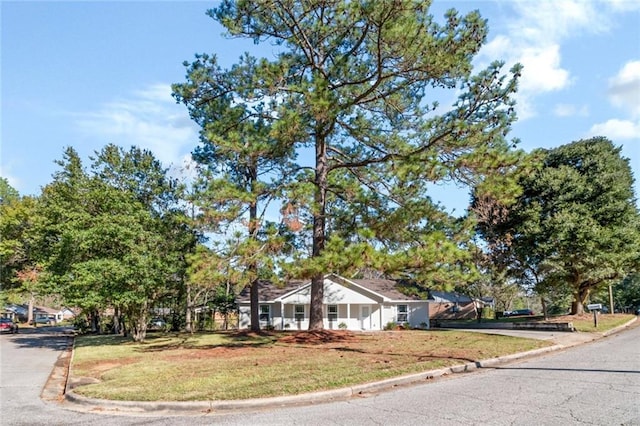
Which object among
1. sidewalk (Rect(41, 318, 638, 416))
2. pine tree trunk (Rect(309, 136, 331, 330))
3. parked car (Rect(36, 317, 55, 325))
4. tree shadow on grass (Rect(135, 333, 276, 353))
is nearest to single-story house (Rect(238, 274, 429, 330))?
tree shadow on grass (Rect(135, 333, 276, 353))

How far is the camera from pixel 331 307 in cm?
3403

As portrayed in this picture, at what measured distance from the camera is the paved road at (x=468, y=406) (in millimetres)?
6516

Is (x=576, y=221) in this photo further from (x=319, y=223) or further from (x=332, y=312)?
(x=319, y=223)

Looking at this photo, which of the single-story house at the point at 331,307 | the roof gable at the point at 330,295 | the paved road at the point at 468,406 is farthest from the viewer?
the single-story house at the point at 331,307

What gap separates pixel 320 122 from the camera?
609 inches

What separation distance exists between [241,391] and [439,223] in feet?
29.8

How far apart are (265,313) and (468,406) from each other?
28166 mm

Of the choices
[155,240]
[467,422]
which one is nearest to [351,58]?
[155,240]

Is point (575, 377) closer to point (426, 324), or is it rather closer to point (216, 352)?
point (216, 352)

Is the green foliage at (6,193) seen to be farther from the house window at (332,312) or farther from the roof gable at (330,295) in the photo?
the house window at (332,312)

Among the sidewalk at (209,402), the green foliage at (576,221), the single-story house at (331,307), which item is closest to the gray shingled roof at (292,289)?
the single-story house at (331,307)

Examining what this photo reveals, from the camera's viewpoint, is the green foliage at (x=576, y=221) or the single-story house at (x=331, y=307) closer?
the green foliage at (x=576, y=221)

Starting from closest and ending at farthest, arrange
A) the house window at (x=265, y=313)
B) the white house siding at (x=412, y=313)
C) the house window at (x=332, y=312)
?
the house window at (x=332, y=312)
the house window at (x=265, y=313)
the white house siding at (x=412, y=313)

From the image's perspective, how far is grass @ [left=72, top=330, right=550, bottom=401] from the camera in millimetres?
8758
